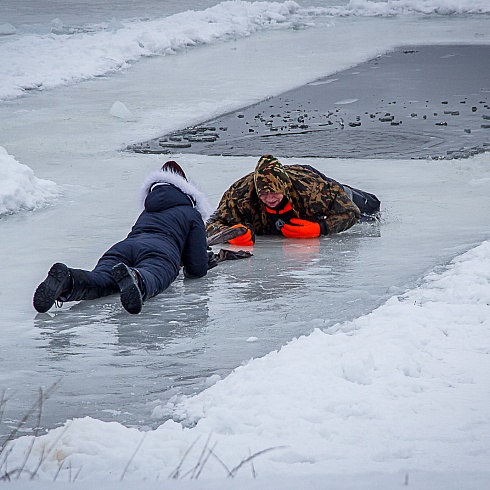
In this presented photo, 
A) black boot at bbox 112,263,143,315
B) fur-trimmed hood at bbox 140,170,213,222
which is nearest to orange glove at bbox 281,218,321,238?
fur-trimmed hood at bbox 140,170,213,222

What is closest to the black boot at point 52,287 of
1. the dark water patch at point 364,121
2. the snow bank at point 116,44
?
the dark water patch at point 364,121

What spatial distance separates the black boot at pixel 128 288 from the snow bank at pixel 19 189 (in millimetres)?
3374

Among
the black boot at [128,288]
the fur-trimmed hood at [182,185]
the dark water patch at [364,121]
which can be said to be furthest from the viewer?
the dark water patch at [364,121]

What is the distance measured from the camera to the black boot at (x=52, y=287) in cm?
565

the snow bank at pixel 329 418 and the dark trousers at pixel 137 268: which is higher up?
the dark trousers at pixel 137 268

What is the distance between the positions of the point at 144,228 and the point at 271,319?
1157 mm

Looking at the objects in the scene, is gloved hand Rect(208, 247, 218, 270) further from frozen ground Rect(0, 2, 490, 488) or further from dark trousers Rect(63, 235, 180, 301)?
dark trousers Rect(63, 235, 180, 301)

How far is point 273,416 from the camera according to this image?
410 cm

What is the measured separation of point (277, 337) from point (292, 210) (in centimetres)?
234

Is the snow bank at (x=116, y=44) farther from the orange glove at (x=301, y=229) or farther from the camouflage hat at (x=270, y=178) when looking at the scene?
the camouflage hat at (x=270, y=178)

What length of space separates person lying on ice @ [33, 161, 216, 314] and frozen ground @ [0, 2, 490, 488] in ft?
0.41

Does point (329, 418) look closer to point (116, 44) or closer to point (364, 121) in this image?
point (364, 121)

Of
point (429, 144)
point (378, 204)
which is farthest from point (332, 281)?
point (429, 144)

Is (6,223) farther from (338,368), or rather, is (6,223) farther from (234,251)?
(338,368)
